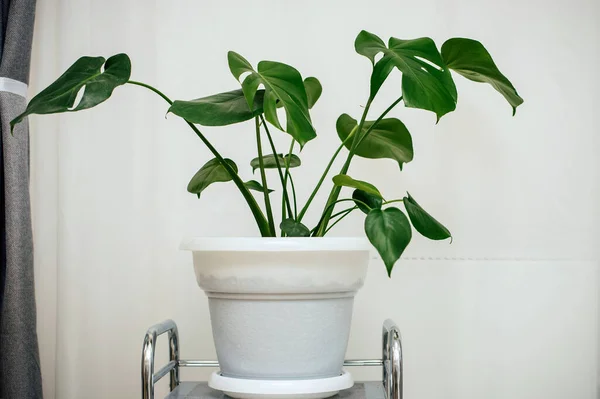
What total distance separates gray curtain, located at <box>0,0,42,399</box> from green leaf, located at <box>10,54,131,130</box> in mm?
397

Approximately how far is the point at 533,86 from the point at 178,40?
2.92 feet

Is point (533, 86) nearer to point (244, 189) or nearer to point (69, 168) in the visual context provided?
point (244, 189)

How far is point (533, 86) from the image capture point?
1581 millimetres

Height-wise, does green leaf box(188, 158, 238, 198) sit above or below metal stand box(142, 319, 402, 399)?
above

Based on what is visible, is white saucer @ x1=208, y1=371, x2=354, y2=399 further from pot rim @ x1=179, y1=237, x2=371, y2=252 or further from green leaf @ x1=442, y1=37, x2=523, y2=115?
green leaf @ x1=442, y1=37, x2=523, y2=115

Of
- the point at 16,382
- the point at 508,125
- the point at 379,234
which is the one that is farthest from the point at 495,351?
the point at 16,382

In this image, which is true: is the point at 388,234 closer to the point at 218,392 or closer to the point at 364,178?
the point at 218,392

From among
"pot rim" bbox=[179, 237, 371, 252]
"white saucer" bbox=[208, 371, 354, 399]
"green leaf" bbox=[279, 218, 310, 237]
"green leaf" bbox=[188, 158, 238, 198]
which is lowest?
"white saucer" bbox=[208, 371, 354, 399]

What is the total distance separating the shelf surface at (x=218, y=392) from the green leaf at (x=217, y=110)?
19.2 inches

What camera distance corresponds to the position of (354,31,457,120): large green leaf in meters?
0.94

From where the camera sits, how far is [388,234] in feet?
3.07

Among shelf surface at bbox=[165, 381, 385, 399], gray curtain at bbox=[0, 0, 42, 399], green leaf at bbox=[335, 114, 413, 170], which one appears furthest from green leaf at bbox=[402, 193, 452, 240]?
gray curtain at bbox=[0, 0, 42, 399]

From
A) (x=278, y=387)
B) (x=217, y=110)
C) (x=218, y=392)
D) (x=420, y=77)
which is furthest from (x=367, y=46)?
(x=218, y=392)

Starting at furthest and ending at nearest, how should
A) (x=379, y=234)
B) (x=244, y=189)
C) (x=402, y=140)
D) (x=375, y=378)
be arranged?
(x=375, y=378) < (x=402, y=140) < (x=244, y=189) < (x=379, y=234)
